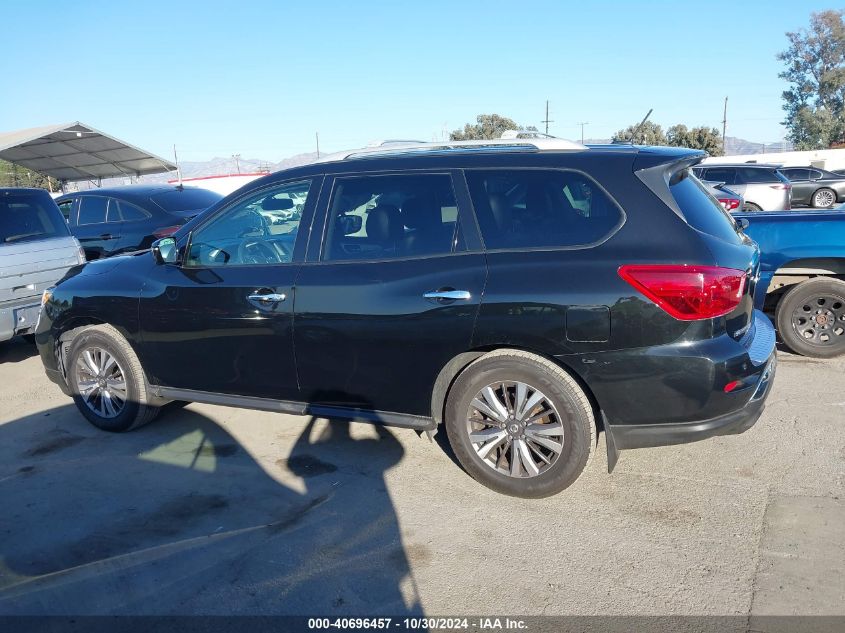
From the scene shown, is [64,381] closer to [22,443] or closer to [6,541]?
[22,443]

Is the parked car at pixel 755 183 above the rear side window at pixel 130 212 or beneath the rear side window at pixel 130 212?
above

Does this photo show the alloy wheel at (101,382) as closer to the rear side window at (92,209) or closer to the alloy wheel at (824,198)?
the rear side window at (92,209)

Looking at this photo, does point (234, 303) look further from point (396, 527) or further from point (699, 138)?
point (699, 138)

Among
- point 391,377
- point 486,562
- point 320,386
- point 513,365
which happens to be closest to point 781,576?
point 486,562

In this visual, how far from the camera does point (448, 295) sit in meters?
3.59

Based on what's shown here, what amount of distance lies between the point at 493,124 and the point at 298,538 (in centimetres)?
5499

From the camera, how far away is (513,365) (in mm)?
3525

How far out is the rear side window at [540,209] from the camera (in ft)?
11.3

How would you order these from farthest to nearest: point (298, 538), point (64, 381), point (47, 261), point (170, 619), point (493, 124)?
point (493, 124) → point (47, 261) → point (64, 381) → point (298, 538) → point (170, 619)

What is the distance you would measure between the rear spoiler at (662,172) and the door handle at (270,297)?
216 centimetres

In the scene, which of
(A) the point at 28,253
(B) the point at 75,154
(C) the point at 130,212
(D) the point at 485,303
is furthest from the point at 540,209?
(B) the point at 75,154

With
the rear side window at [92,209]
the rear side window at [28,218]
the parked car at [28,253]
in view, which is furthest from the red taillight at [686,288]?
the rear side window at [92,209]

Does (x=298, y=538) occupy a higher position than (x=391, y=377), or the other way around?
(x=391, y=377)

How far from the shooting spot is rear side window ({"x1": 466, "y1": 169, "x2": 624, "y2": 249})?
3.45 m
